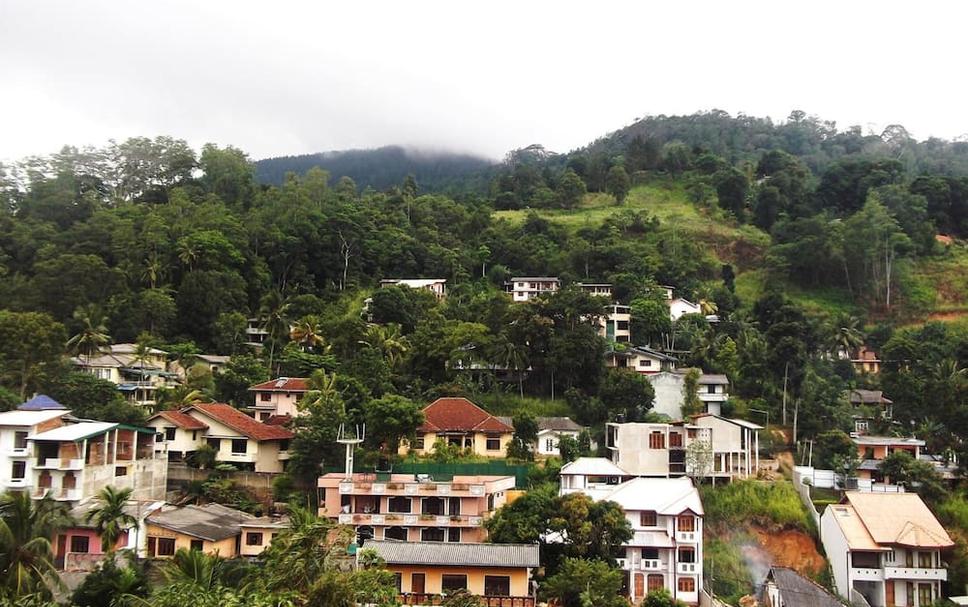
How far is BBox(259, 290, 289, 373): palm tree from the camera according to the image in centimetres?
4794

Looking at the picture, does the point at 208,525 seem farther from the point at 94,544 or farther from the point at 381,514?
the point at 381,514

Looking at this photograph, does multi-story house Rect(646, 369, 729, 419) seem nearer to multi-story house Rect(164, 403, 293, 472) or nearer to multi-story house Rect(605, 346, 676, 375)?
multi-story house Rect(605, 346, 676, 375)

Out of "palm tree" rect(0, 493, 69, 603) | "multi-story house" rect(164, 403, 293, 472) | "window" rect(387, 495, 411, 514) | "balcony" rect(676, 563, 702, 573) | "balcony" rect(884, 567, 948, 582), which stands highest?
"multi-story house" rect(164, 403, 293, 472)

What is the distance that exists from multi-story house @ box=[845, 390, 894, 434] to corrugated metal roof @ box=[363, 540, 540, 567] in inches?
862

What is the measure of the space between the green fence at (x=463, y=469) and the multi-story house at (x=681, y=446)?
4271 mm

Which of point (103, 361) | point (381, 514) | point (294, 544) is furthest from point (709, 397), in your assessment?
point (103, 361)

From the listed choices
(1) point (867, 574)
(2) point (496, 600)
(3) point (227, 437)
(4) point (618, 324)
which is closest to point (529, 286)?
(4) point (618, 324)

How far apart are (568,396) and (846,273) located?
31161 millimetres

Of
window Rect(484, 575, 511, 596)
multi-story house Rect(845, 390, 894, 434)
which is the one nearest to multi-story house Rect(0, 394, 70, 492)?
window Rect(484, 575, 511, 596)

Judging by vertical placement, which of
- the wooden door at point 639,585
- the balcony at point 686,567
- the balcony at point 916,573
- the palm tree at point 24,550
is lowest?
the wooden door at point 639,585

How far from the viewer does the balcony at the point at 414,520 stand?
31.2 meters

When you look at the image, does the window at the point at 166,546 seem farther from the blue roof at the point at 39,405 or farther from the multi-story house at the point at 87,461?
the blue roof at the point at 39,405

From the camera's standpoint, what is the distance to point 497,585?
2702 centimetres

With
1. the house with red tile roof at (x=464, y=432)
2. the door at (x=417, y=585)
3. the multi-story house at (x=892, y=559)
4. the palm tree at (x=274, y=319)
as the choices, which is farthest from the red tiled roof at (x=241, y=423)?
the multi-story house at (x=892, y=559)
